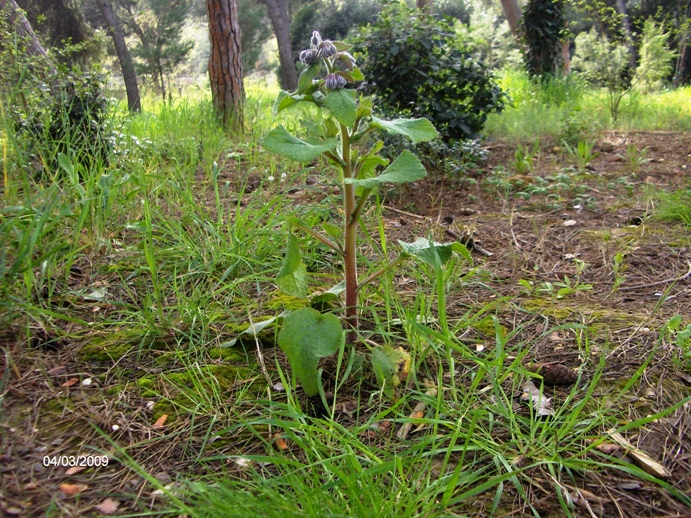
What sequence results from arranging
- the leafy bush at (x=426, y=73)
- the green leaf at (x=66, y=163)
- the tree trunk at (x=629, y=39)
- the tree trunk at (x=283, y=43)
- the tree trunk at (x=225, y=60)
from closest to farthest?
the green leaf at (x=66, y=163) < the leafy bush at (x=426, y=73) < the tree trunk at (x=225, y=60) < the tree trunk at (x=629, y=39) < the tree trunk at (x=283, y=43)

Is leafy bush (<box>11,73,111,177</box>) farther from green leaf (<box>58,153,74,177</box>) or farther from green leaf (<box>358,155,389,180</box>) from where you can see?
green leaf (<box>358,155,389,180</box>)

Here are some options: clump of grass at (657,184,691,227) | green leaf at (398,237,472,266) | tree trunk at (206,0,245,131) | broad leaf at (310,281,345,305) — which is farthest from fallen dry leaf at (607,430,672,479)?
tree trunk at (206,0,245,131)

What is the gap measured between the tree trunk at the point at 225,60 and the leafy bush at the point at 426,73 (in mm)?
1423

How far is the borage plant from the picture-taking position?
129 centimetres

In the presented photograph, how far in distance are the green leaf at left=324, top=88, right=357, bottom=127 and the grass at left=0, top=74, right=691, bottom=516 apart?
455mm

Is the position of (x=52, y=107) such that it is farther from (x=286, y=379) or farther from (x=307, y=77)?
(x=286, y=379)

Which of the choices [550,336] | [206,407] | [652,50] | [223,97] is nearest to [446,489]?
[206,407]

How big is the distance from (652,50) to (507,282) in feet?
18.3

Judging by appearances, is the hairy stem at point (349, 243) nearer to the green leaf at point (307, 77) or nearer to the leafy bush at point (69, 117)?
the green leaf at point (307, 77)

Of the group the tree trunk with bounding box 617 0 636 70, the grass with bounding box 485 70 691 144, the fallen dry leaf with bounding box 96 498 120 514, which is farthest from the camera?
the tree trunk with bounding box 617 0 636 70

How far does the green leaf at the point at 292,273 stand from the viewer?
137 centimetres

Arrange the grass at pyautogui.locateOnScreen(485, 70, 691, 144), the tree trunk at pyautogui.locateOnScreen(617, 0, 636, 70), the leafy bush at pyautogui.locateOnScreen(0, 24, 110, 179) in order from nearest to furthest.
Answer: the leafy bush at pyautogui.locateOnScreen(0, 24, 110, 179)
the grass at pyautogui.locateOnScreen(485, 70, 691, 144)
the tree trunk at pyautogui.locateOnScreen(617, 0, 636, 70)

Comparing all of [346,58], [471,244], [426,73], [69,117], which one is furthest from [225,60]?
[346,58]

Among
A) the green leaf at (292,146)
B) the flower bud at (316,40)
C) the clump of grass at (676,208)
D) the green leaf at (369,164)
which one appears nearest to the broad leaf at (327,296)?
the green leaf at (369,164)
